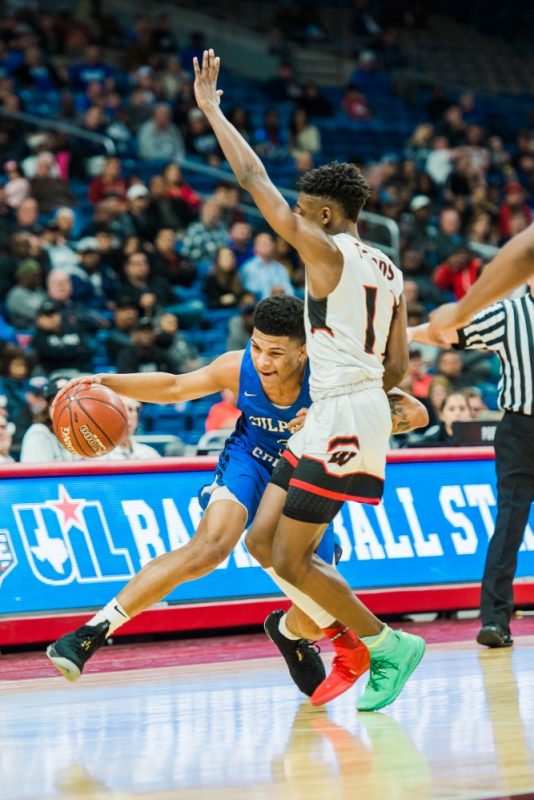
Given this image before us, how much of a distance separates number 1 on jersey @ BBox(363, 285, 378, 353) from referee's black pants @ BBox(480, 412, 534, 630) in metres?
2.72

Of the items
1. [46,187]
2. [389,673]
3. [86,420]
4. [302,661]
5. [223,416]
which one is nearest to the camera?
[389,673]

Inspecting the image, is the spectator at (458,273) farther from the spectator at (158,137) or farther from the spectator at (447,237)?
the spectator at (158,137)

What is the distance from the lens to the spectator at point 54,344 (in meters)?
12.2

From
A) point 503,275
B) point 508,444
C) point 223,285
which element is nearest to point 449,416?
point 508,444

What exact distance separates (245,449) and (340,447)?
100 centimetres

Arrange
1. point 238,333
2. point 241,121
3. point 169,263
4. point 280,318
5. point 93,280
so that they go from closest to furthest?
1. point 280,318
2. point 238,333
3. point 93,280
4. point 169,263
5. point 241,121

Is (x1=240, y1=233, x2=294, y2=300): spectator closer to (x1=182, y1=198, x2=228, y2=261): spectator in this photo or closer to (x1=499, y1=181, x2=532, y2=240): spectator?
(x1=182, y1=198, x2=228, y2=261): spectator

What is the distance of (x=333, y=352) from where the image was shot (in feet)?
16.9

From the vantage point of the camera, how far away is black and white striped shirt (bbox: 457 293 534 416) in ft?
24.8

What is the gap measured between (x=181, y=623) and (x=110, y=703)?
2.50m

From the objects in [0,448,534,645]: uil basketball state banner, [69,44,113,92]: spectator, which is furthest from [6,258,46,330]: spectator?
[69,44,113,92]: spectator

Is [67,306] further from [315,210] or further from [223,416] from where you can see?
[315,210]

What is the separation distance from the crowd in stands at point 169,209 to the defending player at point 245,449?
3.29 metres

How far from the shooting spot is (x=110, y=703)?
5.73m
